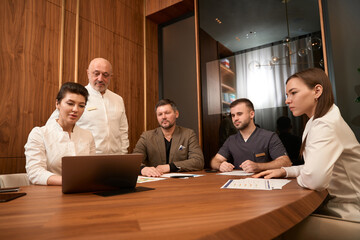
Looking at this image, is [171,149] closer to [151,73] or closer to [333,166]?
[333,166]

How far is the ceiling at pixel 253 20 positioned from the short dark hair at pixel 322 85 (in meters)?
1.73

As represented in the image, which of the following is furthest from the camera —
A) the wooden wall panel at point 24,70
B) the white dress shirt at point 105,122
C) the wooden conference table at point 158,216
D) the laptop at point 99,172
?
the white dress shirt at point 105,122

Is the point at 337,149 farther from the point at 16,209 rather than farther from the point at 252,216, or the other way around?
the point at 16,209

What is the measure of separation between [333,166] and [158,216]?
0.82 metres

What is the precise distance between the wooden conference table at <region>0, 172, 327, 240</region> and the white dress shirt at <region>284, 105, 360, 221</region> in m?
0.12

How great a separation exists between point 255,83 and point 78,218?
283 centimetres

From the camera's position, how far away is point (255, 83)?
306 cm

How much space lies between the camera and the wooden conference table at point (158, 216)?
0.48m

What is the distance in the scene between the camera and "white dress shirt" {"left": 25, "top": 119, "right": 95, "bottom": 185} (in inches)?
54.7

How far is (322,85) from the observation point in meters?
1.27

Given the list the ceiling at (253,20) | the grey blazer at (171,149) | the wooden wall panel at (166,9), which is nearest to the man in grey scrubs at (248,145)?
the grey blazer at (171,149)

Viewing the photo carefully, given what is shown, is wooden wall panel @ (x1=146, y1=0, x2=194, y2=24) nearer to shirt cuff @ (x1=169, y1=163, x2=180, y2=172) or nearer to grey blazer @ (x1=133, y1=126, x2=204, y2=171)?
grey blazer @ (x1=133, y1=126, x2=204, y2=171)

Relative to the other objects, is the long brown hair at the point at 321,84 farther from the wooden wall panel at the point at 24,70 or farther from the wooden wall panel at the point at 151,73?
the wooden wall panel at the point at 151,73

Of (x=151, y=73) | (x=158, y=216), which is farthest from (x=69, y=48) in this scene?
(x=158, y=216)
